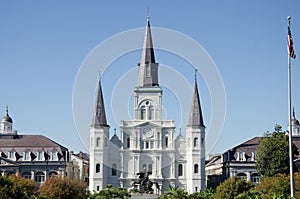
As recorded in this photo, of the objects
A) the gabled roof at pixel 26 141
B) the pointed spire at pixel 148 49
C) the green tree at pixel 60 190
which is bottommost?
the green tree at pixel 60 190

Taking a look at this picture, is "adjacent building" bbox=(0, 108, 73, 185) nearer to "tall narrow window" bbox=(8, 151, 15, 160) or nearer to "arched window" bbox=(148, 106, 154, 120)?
"tall narrow window" bbox=(8, 151, 15, 160)

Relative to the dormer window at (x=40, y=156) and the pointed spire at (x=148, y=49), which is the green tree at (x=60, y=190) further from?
the pointed spire at (x=148, y=49)

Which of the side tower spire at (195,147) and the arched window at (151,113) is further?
the arched window at (151,113)

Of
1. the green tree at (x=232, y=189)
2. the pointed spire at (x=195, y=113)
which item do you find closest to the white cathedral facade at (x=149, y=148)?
the pointed spire at (x=195, y=113)

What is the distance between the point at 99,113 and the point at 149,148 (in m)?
9.71

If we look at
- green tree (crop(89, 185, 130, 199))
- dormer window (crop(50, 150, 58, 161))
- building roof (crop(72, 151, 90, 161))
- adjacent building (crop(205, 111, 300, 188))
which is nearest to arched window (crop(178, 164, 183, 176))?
adjacent building (crop(205, 111, 300, 188))

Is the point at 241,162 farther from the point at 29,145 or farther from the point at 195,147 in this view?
Result: the point at 29,145

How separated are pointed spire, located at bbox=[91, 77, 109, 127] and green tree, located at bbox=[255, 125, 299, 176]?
1279 inches

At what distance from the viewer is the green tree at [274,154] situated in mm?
72062

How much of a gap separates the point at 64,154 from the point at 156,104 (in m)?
17.2

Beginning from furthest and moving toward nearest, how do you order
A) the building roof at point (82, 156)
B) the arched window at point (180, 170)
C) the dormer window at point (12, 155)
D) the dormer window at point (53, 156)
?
the building roof at point (82, 156) → the arched window at point (180, 170) → the dormer window at point (53, 156) → the dormer window at point (12, 155)

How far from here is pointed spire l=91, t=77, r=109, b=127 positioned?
99.6 metres

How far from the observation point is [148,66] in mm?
105562

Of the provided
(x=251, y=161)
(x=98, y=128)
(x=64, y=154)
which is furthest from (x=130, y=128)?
(x=251, y=161)
